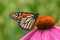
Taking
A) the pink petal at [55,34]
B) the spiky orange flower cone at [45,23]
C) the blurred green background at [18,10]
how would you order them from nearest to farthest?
the pink petal at [55,34] < the spiky orange flower cone at [45,23] < the blurred green background at [18,10]

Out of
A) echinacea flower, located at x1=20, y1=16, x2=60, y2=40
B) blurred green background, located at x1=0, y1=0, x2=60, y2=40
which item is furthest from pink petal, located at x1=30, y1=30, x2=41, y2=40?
blurred green background, located at x1=0, y1=0, x2=60, y2=40

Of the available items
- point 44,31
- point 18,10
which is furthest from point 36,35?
point 18,10

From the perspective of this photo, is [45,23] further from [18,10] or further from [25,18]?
[18,10]

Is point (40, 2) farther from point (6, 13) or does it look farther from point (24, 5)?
point (6, 13)

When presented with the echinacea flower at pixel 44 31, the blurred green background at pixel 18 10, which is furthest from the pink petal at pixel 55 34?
the blurred green background at pixel 18 10

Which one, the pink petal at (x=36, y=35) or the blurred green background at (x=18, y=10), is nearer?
the pink petal at (x=36, y=35)

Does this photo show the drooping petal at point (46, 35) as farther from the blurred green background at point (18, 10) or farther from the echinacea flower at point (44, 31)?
the blurred green background at point (18, 10)

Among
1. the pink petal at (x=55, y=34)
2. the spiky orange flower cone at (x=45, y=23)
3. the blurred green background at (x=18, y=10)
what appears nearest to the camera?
the pink petal at (x=55, y=34)

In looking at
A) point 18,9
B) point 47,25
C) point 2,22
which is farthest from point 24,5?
point 47,25
